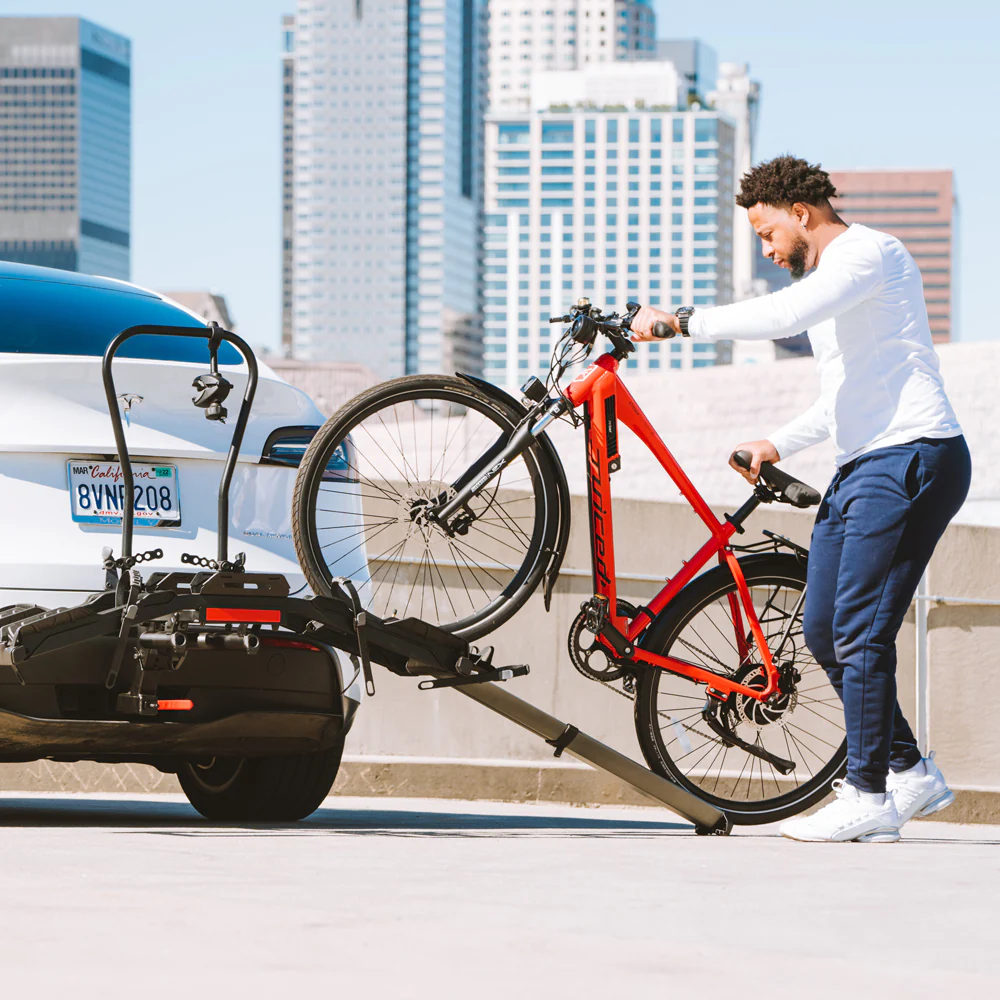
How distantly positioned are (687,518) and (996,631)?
1.75 meters

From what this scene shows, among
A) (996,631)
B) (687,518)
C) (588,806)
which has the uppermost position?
(687,518)

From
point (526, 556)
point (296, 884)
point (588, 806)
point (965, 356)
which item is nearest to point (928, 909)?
point (296, 884)

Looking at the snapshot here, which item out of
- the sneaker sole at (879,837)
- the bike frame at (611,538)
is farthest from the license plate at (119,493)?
the sneaker sole at (879,837)

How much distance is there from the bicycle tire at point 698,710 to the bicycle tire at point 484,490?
1.55 ft

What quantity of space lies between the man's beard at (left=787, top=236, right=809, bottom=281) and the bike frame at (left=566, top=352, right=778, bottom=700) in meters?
0.63

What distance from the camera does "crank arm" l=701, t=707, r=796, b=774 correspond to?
5559 mm

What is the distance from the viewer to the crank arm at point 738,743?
5.56 m

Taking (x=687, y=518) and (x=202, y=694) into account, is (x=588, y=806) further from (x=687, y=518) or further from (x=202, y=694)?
(x=202, y=694)

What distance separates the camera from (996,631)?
29.5ft

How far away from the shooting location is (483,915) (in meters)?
3.47

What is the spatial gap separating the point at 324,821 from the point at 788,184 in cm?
271

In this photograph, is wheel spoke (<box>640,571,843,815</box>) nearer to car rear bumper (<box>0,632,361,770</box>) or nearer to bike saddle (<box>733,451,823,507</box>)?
bike saddle (<box>733,451,823,507</box>)

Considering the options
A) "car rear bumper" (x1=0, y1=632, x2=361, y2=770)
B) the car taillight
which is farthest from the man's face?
"car rear bumper" (x1=0, y1=632, x2=361, y2=770)

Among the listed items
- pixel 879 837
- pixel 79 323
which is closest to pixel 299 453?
pixel 79 323
